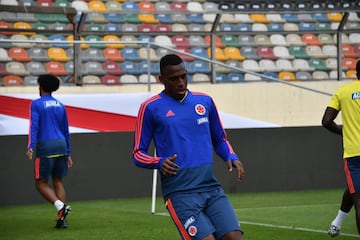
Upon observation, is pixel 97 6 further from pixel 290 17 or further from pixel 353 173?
pixel 353 173

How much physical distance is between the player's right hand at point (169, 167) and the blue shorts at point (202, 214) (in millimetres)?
238

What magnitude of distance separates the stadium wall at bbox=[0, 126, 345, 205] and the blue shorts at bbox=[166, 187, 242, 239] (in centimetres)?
851

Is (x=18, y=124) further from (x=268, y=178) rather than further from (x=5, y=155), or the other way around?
(x=268, y=178)

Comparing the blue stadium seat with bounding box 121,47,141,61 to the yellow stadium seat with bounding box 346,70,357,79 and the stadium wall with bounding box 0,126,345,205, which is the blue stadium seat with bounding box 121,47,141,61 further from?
the yellow stadium seat with bounding box 346,70,357,79

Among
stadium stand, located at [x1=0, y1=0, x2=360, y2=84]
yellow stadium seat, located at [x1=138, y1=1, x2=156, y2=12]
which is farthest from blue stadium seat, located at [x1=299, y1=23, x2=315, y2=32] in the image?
yellow stadium seat, located at [x1=138, y1=1, x2=156, y2=12]

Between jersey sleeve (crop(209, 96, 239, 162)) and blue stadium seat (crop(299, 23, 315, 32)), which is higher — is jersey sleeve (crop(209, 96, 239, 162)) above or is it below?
above

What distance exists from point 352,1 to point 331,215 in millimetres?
15554

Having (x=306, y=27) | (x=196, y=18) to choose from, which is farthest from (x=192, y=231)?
(x=196, y=18)

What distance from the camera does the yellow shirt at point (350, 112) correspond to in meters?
8.81

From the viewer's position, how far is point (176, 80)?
6.59 meters

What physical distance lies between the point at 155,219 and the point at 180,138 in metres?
5.99

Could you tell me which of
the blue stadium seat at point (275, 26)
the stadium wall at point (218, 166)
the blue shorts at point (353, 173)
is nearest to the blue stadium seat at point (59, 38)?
the stadium wall at point (218, 166)

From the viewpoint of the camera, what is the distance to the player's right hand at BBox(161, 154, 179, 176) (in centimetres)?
632

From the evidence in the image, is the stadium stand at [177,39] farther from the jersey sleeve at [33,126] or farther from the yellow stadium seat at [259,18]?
the jersey sleeve at [33,126]
